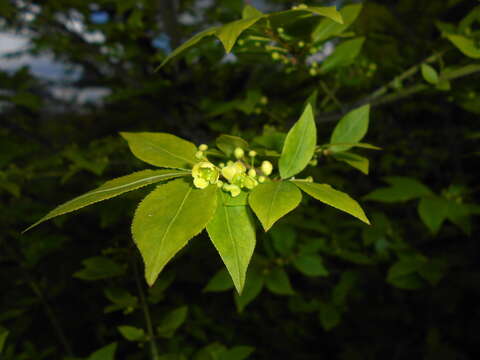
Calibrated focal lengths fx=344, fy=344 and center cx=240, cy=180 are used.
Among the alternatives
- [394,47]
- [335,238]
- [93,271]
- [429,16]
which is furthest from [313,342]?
[429,16]

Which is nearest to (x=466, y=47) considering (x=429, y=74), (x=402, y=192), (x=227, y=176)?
(x=429, y=74)

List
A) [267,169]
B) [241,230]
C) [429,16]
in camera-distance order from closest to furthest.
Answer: [241,230] < [267,169] < [429,16]

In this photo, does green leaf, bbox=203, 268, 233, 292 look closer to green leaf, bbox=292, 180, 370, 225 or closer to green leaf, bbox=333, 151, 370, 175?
green leaf, bbox=333, 151, 370, 175

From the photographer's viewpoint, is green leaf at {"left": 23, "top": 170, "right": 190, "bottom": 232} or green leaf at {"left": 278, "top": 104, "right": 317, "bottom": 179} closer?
green leaf at {"left": 23, "top": 170, "right": 190, "bottom": 232}

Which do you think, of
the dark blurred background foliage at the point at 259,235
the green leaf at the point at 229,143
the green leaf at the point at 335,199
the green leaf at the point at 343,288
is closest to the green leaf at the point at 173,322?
the dark blurred background foliage at the point at 259,235

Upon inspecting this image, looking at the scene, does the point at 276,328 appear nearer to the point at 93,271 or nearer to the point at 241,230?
the point at 93,271

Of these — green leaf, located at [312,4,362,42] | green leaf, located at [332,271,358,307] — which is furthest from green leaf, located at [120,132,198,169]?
green leaf, located at [332,271,358,307]
